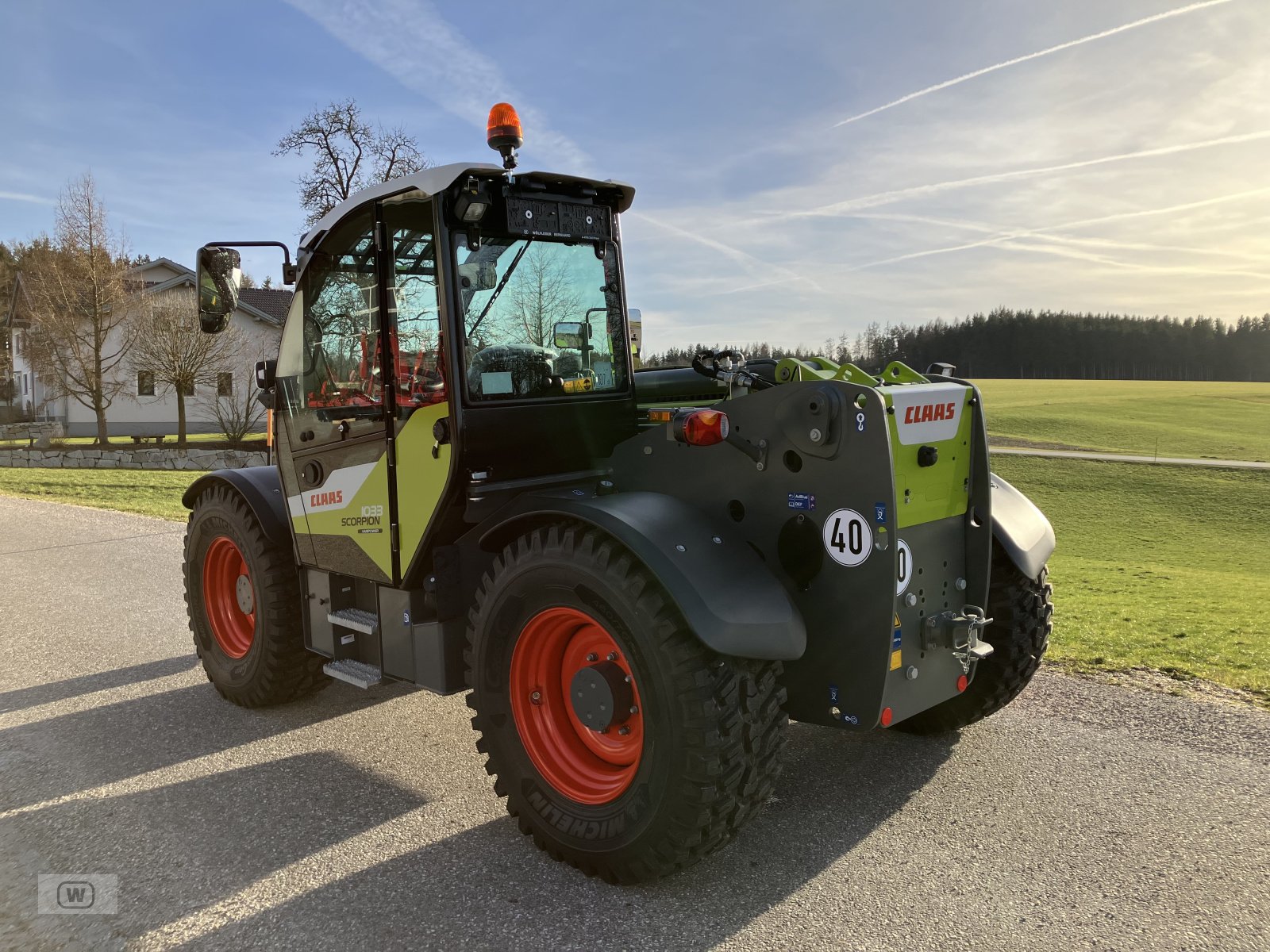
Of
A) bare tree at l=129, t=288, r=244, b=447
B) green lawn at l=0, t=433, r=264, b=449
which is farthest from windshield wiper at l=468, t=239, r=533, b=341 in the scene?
green lawn at l=0, t=433, r=264, b=449

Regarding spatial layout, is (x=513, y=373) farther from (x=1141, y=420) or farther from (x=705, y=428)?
(x=1141, y=420)

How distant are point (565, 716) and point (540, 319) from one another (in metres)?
1.69

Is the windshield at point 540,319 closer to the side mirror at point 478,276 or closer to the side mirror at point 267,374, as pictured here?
the side mirror at point 478,276

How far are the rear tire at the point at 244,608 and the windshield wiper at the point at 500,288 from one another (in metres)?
1.97

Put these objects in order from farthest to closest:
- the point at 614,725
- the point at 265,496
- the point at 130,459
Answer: the point at 130,459
the point at 265,496
the point at 614,725

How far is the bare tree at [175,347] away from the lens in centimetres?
2992

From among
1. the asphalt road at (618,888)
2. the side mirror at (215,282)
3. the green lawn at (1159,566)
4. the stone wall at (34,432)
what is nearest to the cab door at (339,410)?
the side mirror at (215,282)

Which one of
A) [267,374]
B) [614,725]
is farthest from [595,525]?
[267,374]

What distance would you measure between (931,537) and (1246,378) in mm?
109980

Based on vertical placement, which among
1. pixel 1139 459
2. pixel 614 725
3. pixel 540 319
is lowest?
pixel 1139 459

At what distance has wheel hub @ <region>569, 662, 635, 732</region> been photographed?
3.24m

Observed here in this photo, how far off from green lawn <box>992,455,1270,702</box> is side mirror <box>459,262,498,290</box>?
13.9ft

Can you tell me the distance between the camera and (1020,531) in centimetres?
405

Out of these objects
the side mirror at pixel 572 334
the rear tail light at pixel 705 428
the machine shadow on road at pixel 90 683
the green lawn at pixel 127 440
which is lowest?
the machine shadow on road at pixel 90 683
